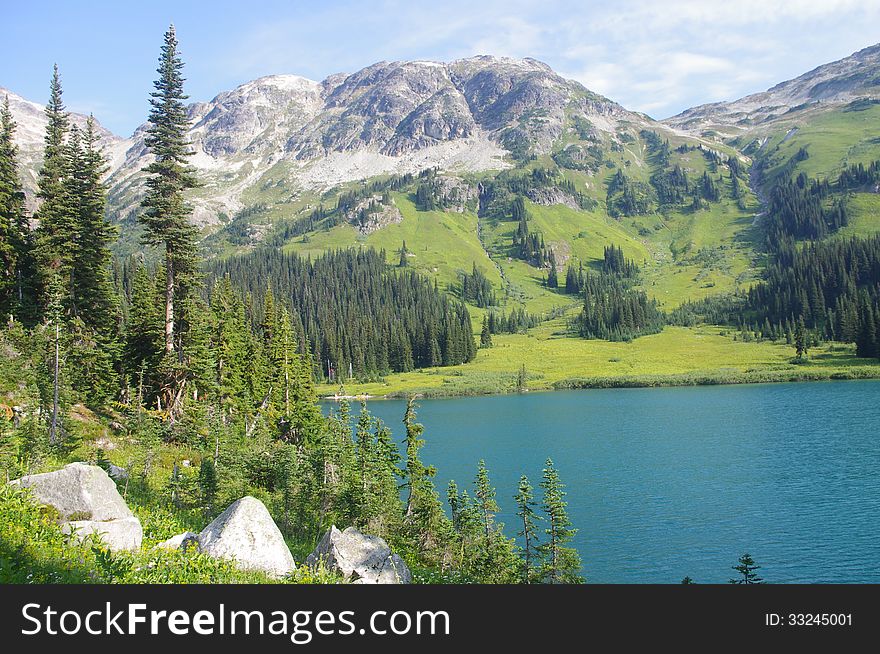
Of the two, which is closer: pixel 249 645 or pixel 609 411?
pixel 249 645

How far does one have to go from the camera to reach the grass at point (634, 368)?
144875mm

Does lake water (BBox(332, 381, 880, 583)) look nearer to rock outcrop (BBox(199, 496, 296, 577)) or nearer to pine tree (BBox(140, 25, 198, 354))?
rock outcrop (BBox(199, 496, 296, 577))

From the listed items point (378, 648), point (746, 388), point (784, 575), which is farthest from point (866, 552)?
point (746, 388)

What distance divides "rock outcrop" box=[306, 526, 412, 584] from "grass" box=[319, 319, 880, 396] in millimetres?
131237

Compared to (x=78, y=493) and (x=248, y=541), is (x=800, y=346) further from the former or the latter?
(x=78, y=493)

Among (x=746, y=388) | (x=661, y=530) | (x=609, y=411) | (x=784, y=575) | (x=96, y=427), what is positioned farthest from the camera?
(x=746, y=388)

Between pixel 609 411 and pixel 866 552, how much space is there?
236ft

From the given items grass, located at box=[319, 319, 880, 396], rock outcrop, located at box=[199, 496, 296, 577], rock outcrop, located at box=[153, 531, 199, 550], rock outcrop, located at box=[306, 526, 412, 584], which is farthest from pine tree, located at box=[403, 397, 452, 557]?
grass, located at box=[319, 319, 880, 396]

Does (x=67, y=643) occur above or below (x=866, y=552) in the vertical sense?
above

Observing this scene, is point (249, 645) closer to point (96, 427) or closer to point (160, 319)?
point (96, 427)

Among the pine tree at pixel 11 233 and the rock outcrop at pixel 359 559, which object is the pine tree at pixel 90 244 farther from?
the rock outcrop at pixel 359 559

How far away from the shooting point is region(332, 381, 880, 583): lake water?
3744 centimetres

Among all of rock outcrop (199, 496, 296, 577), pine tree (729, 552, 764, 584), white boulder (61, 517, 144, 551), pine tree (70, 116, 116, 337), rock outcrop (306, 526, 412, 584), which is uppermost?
pine tree (70, 116, 116, 337)

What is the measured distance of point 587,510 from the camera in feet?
161
